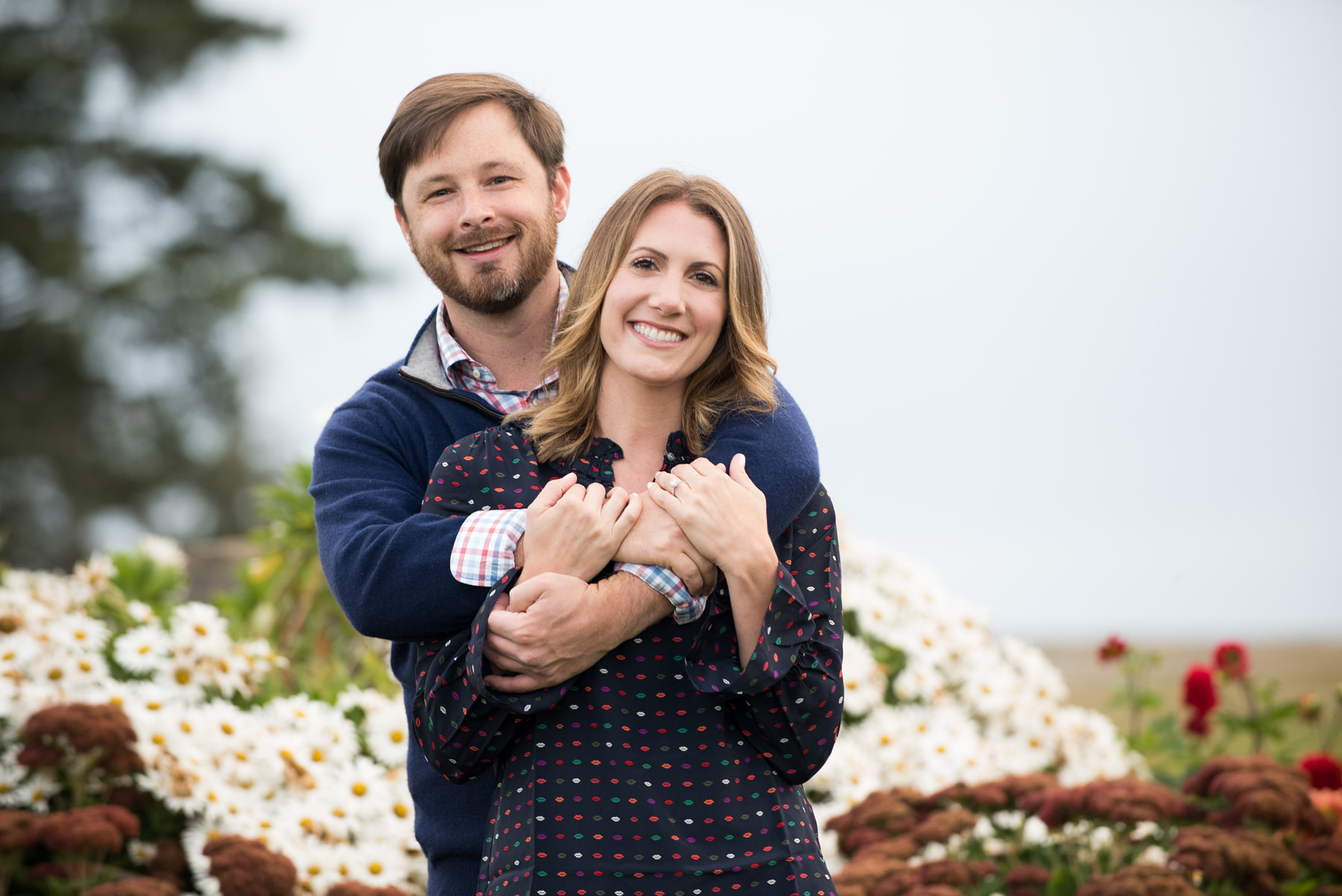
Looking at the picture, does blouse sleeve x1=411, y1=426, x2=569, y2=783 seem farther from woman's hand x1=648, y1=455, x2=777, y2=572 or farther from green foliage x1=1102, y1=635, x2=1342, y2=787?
green foliage x1=1102, y1=635, x2=1342, y2=787

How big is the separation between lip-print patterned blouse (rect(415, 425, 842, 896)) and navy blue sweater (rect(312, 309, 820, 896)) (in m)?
0.10

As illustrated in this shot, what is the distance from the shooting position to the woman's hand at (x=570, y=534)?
1854mm

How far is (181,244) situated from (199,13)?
102 inches

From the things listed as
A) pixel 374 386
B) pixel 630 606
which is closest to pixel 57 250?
pixel 374 386

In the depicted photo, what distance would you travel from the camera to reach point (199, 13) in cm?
1344

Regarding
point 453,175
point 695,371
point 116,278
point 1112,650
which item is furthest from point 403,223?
point 116,278

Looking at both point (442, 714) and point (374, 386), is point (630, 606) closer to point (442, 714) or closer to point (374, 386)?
point (442, 714)

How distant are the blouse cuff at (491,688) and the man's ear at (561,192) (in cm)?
127

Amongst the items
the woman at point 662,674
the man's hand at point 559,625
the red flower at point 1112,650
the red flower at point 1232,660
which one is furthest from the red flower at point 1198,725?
the man's hand at point 559,625

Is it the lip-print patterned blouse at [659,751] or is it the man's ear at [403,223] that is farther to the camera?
the man's ear at [403,223]

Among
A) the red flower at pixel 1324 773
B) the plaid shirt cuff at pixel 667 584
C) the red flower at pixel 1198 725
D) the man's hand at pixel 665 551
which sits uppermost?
the man's hand at pixel 665 551

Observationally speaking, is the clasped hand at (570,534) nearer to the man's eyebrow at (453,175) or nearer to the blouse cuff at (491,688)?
the blouse cuff at (491,688)

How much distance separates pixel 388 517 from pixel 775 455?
70 cm

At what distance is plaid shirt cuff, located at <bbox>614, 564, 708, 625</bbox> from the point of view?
6.17 feet
